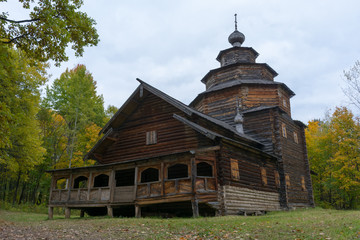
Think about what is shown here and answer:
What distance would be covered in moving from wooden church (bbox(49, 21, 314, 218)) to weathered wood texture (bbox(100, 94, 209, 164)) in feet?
0.22

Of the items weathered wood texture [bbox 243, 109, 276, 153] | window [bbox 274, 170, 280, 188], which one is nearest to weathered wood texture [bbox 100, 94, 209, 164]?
window [bbox 274, 170, 280, 188]

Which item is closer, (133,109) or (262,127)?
(133,109)

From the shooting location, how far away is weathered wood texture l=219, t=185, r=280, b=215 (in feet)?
52.4

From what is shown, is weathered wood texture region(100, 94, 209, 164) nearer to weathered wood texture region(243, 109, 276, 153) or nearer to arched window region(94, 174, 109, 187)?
arched window region(94, 174, 109, 187)

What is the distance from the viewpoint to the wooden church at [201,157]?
16.0 m

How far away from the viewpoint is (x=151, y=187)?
16391 millimetres

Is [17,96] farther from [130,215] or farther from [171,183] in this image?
[171,183]

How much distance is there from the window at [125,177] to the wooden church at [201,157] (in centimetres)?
7

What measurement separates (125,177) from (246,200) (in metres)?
8.47

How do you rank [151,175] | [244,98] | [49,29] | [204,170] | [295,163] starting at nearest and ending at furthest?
[49,29]
[204,170]
[151,175]
[295,163]
[244,98]

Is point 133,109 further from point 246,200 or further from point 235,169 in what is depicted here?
point 246,200

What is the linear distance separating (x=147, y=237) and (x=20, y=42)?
8846mm

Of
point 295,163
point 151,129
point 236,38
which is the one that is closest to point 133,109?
point 151,129

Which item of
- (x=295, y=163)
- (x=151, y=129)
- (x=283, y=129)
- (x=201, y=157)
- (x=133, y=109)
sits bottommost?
(x=201, y=157)
